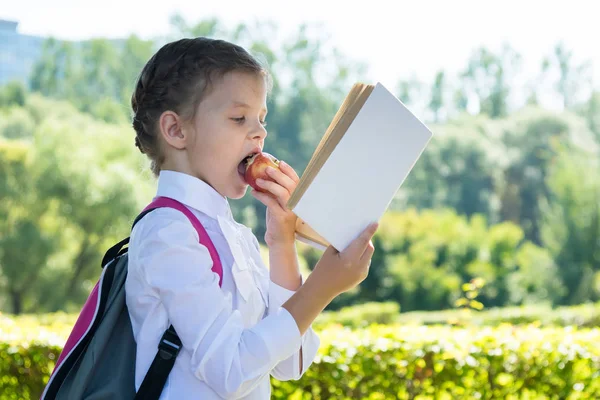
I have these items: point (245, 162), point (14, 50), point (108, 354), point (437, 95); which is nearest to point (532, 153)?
point (437, 95)

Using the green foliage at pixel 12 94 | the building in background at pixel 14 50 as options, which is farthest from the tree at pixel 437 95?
the building in background at pixel 14 50

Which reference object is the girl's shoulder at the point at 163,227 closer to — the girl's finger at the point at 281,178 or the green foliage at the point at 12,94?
the girl's finger at the point at 281,178

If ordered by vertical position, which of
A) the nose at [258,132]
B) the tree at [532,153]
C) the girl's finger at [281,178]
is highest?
the tree at [532,153]

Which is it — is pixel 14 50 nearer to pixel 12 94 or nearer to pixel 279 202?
pixel 12 94

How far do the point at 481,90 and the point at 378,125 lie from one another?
4474cm

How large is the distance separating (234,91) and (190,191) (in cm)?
19

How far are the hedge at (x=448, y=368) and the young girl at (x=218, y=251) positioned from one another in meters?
2.01

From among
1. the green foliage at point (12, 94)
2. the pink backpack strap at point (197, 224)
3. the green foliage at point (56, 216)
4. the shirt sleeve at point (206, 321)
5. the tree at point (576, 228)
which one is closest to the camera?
the shirt sleeve at point (206, 321)

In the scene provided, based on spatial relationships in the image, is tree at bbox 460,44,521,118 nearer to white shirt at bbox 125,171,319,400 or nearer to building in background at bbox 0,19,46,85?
building in background at bbox 0,19,46,85

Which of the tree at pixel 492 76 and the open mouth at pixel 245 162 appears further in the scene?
the tree at pixel 492 76

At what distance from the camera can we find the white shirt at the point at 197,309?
1.20m

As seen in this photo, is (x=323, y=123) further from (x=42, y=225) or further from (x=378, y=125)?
(x=378, y=125)

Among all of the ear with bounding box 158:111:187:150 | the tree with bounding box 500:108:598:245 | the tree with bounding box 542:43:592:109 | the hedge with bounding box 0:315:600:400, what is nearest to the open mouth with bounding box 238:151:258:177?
the ear with bounding box 158:111:187:150

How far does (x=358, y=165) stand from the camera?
48.0 inches
